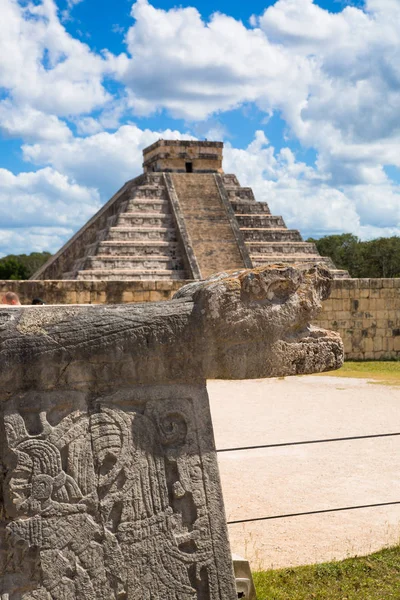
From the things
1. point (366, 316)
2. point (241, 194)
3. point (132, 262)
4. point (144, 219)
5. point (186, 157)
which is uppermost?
point (186, 157)

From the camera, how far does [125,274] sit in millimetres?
20453

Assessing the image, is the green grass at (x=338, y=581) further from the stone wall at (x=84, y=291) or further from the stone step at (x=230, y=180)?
the stone step at (x=230, y=180)

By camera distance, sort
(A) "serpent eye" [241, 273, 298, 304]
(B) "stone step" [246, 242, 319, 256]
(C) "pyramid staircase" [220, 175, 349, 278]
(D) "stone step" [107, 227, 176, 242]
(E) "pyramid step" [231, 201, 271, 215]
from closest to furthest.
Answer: (A) "serpent eye" [241, 273, 298, 304] < (D) "stone step" [107, 227, 176, 242] < (C) "pyramid staircase" [220, 175, 349, 278] < (B) "stone step" [246, 242, 319, 256] < (E) "pyramid step" [231, 201, 271, 215]

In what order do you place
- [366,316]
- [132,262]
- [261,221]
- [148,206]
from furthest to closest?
[261,221] → [148,206] → [132,262] → [366,316]

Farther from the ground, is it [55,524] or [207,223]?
[207,223]

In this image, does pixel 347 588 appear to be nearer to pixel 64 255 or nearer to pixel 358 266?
pixel 64 255

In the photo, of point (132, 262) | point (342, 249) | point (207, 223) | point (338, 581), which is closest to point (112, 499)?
point (338, 581)

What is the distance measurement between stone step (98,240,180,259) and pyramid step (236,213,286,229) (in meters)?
3.54

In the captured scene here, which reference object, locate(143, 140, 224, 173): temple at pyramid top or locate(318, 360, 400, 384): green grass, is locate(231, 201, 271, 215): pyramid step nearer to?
locate(143, 140, 224, 173): temple at pyramid top

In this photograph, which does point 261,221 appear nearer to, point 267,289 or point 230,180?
Answer: point 230,180

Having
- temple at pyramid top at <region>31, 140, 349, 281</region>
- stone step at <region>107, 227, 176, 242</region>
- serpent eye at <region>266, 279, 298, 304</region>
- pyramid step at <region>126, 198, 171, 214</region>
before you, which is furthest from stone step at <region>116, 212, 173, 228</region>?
serpent eye at <region>266, 279, 298, 304</region>

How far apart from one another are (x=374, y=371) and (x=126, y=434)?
1016 cm

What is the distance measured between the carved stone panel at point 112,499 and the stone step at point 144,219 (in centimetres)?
2097

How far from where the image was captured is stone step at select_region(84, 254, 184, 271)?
2091 cm
